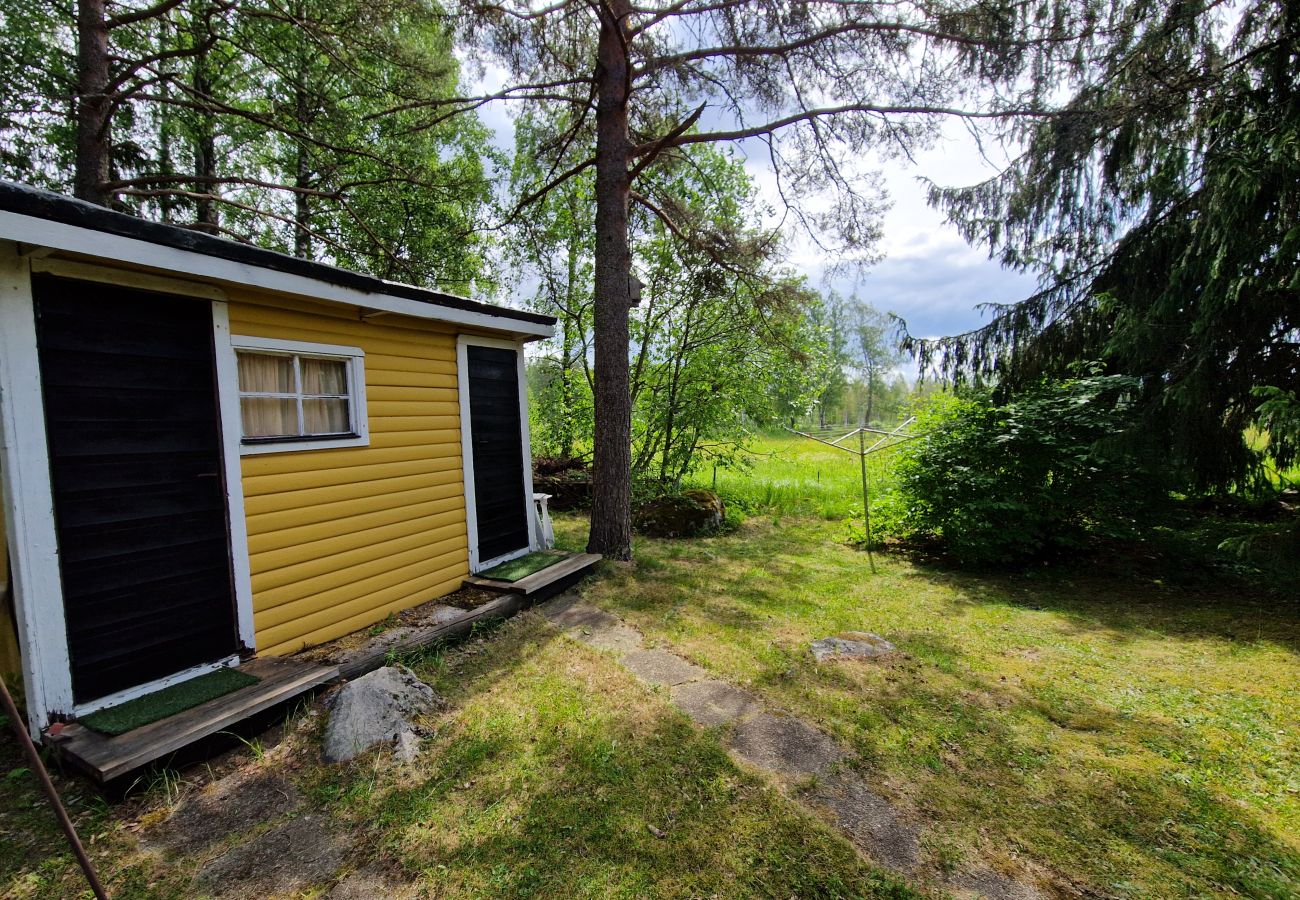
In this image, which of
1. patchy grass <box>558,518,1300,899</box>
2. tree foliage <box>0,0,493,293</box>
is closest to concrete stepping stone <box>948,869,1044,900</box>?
patchy grass <box>558,518,1300,899</box>

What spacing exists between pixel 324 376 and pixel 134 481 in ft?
4.30

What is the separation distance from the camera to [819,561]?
6.80 m

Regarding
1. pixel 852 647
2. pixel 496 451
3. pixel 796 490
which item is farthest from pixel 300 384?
pixel 796 490

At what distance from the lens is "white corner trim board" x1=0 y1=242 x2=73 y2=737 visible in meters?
2.29

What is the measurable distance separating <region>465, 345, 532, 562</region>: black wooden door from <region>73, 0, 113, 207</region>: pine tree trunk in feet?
16.4

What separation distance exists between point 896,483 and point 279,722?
7226mm

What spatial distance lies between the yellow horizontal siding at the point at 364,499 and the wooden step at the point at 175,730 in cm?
57

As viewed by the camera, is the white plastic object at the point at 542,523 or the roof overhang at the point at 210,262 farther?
the white plastic object at the point at 542,523

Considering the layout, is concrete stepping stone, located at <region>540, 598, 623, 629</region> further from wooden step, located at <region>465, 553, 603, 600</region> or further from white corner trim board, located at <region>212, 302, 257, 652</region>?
white corner trim board, located at <region>212, 302, 257, 652</region>

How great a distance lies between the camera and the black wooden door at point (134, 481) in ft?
8.13

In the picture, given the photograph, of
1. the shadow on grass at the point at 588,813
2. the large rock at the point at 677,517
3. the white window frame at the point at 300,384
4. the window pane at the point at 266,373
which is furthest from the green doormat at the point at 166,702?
the large rock at the point at 677,517

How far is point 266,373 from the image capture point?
11.1 ft

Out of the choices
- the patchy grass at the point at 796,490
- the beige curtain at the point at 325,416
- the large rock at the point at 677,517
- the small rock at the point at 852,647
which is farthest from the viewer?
the patchy grass at the point at 796,490

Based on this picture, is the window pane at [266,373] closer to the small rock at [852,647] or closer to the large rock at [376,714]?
the large rock at [376,714]
